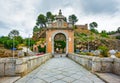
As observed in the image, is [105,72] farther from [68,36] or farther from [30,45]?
[30,45]

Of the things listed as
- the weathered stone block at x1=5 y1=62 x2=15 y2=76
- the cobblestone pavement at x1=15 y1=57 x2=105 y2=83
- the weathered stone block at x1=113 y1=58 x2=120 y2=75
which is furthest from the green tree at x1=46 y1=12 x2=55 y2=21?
the weathered stone block at x1=5 y1=62 x2=15 y2=76

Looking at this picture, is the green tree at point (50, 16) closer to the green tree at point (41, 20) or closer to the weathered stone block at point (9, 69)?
the green tree at point (41, 20)

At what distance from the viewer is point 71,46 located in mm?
25328

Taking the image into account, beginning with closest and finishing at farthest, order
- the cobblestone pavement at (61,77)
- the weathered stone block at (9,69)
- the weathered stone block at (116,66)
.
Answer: the cobblestone pavement at (61,77) → the weathered stone block at (9,69) → the weathered stone block at (116,66)

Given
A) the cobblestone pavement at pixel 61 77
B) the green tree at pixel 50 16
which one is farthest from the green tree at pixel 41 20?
the cobblestone pavement at pixel 61 77

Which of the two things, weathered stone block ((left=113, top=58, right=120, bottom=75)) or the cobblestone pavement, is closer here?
the cobblestone pavement

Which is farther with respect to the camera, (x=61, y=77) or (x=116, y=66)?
(x=116, y=66)

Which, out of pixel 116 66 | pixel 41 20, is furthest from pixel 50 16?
pixel 116 66

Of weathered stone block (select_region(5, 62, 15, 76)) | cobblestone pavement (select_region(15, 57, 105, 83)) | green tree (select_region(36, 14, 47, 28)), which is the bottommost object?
cobblestone pavement (select_region(15, 57, 105, 83))

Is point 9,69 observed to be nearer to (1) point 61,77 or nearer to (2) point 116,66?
(1) point 61,77

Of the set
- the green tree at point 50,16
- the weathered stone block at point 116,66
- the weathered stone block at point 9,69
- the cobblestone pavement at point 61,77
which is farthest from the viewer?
the green tree at point 50,16

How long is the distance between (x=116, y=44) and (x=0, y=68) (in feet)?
179

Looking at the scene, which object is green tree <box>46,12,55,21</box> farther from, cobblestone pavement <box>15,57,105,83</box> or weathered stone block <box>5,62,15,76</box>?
weathered stone block <box>5,62,15,76</box>

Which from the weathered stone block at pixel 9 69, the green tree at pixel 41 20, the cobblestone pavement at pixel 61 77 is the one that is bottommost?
the cobblestone pavement at pixel 61 77
